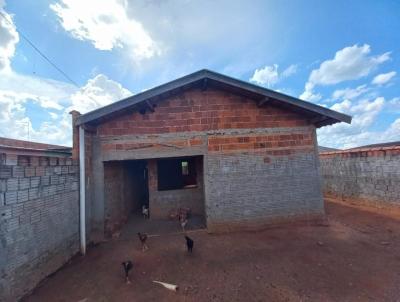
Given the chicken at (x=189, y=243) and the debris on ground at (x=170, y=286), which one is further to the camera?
the chicken at (x=189, y=243)

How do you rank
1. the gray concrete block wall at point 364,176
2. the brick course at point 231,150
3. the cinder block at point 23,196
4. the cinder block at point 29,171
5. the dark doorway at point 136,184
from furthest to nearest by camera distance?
1. the dark doorway at point 136,184
2. the gray concrete block wall at point 364,176
3. the brick course at point 231,150
4. the cinder block at point 29,171
5. the cinder block at point 23,196

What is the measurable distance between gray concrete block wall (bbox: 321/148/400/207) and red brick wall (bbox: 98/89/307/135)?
519 cm

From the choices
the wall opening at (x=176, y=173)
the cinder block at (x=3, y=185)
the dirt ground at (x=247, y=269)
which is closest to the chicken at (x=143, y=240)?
the dirt ground at (x=247, y=269)

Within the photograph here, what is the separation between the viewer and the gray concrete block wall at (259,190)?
7289 mm

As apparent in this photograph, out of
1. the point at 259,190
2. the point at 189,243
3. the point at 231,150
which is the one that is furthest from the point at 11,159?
the point at 259,190

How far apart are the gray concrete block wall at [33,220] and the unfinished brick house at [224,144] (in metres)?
1.15

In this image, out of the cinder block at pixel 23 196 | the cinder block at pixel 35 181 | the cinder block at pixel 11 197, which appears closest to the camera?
the cinder block at pixel 11 197

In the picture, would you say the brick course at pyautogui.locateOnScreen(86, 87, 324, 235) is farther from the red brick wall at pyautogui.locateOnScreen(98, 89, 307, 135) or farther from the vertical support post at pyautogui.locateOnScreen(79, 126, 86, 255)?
the vertical support post at pyautogui.locateOnScreen(79, 126, 86, 255)

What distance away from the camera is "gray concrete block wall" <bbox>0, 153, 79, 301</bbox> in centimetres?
377

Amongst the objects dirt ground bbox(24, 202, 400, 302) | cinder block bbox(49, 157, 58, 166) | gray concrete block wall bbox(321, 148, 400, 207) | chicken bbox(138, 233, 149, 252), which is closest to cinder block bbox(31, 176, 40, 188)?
cinder block bbox(49, 157, 58, 166)

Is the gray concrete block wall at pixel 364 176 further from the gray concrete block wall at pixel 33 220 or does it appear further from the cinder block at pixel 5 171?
the cinder block at pixel 5 171

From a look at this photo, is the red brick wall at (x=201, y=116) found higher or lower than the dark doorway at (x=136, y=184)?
higher

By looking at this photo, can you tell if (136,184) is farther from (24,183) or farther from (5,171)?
(5,171)

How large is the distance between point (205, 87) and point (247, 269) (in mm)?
5496
